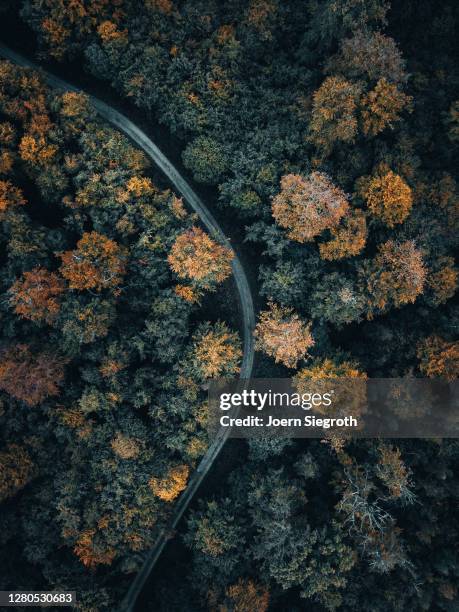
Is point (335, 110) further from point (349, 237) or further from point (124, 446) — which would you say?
point (124, 446)

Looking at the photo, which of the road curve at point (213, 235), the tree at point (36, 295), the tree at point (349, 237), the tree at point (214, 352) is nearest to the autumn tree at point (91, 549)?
the road curve at point (213, 235)

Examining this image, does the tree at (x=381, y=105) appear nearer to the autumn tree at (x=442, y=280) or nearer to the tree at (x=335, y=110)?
the tree at (x=335, y=110)

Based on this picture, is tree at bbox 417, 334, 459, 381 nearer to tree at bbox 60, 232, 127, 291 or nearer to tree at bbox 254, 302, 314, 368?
tree at bbox 254, 302, 314, 368

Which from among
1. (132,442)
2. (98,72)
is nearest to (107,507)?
(132,442)

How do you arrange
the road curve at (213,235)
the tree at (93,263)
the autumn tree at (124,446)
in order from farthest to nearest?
the road curve at (213,235), the autumn tree at (124,446), the tree at (93,263)

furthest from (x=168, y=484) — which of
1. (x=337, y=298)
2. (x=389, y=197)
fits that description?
(x=389, y=197)

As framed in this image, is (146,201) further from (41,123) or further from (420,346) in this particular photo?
(420,346)
